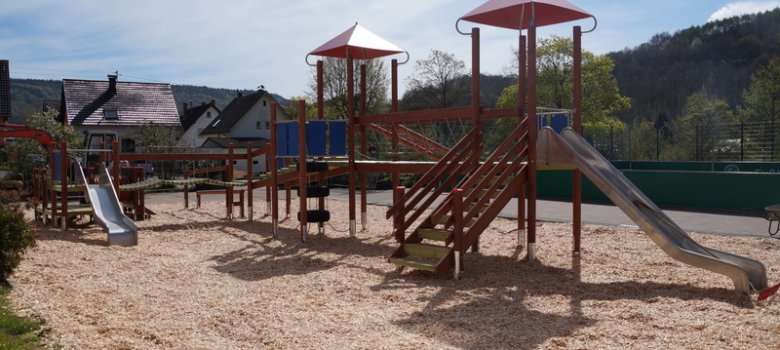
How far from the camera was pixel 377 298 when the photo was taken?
6910mm

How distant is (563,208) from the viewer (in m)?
17.2

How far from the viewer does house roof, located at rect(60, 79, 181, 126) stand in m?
43.6

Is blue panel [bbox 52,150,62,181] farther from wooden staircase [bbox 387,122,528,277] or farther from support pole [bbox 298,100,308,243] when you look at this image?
wooden staircase [bbox 387,122,528,277]

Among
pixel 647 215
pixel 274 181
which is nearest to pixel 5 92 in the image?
pixel 274 181

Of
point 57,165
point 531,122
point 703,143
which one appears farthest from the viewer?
point 703,143

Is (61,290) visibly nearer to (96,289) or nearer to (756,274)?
(96,289)

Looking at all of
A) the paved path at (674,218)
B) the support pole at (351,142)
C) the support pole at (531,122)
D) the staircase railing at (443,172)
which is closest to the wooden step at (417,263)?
the staircase railing at (443,172)

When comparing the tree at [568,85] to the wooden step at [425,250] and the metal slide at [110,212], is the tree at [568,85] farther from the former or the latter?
the wooden step at [425,250]

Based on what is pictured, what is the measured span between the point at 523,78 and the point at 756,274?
3.74 m

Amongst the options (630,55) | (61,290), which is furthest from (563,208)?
(630,55)

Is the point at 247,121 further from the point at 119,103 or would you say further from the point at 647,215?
the point at 647,215

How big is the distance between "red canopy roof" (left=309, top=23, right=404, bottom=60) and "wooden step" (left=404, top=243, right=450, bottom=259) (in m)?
5.27

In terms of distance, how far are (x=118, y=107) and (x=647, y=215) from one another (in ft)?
141

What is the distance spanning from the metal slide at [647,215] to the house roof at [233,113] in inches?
1730
